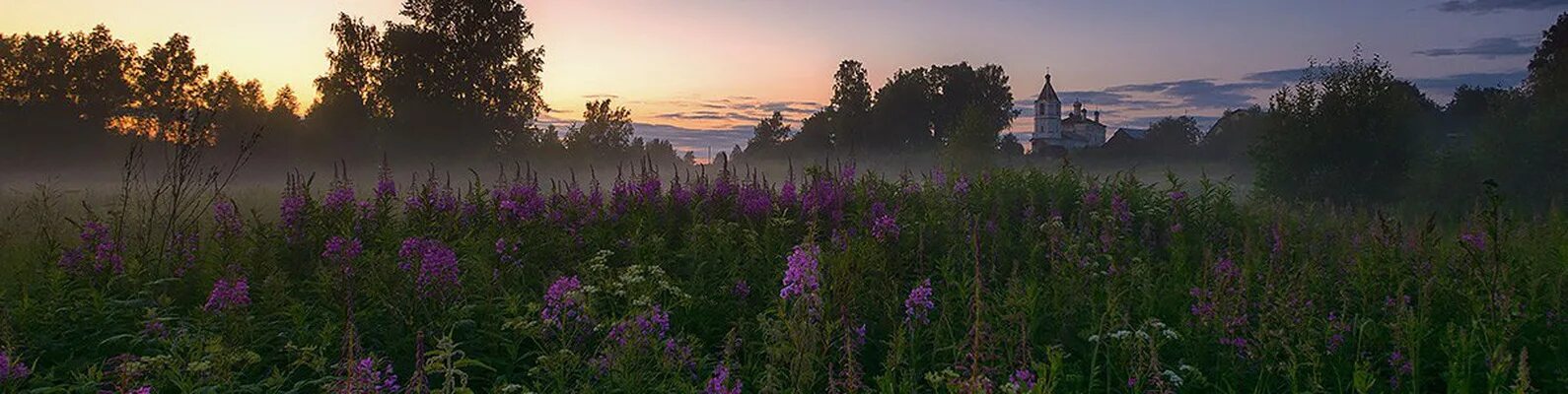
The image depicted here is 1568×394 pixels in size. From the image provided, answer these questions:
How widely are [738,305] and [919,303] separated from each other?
1560mm

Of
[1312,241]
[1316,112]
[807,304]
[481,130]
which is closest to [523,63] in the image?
[481,130]

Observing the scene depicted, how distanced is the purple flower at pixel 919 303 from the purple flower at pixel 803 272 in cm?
105

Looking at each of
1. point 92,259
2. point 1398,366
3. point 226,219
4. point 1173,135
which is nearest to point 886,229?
point 1398,366

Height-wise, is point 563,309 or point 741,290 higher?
point 563,309

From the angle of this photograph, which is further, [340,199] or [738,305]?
[340,199]

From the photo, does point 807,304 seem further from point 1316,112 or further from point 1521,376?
point 1316,112

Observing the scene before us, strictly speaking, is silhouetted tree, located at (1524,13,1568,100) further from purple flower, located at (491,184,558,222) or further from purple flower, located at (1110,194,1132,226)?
purple flower, located at (491,184,558,222)

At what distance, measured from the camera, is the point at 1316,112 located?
3416 cm

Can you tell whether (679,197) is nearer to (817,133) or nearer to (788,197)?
(788,197)

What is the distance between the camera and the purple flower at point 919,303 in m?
5.13

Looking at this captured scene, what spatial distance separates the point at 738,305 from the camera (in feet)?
21.2

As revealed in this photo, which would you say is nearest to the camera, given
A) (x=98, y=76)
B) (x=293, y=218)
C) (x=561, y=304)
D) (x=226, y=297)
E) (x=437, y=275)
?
(x=561, y=304)

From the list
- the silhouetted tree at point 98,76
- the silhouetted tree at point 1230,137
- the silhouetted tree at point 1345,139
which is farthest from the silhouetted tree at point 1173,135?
the silhouetted tree at point 98,76

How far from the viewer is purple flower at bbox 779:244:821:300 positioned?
13.7 feet
